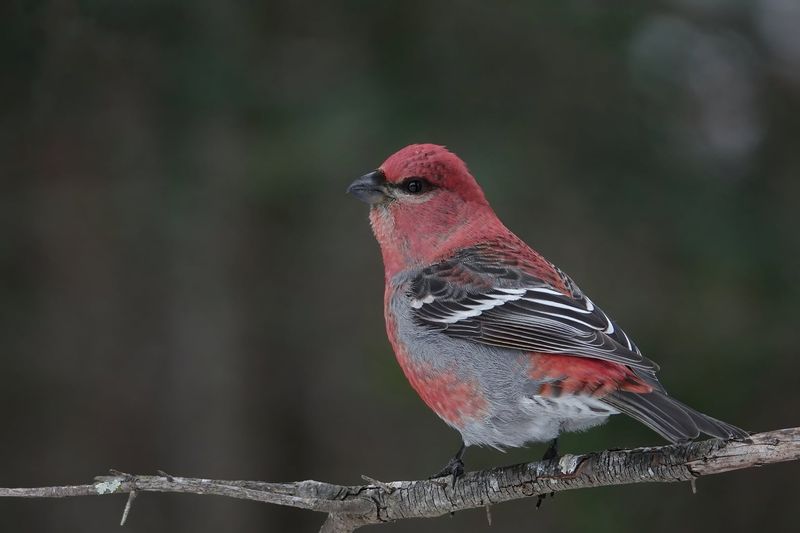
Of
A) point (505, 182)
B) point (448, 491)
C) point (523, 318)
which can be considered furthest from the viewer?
point (505, 182)

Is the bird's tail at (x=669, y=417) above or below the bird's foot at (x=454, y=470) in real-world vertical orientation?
above

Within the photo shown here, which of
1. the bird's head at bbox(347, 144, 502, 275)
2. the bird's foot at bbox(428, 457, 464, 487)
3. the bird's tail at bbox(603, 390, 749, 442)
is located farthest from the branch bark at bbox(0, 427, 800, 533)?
the bird's head at bbox(347, 144, 502, 275)

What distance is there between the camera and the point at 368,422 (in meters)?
8.64

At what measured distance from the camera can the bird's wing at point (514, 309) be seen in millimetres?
3631

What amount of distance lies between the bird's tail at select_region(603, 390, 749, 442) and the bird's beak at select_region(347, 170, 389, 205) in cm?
153

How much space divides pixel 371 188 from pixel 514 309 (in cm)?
94

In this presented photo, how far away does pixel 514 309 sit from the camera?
4.00 meters

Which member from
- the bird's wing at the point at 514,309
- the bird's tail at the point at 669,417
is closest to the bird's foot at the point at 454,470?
the bird's wing at the point at 514,309

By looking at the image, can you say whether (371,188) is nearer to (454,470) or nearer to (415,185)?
(415,185)

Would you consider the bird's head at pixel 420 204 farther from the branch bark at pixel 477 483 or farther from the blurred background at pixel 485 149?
the branch bark at pixel 477 483

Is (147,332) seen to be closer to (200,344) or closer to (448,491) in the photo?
(200,344)

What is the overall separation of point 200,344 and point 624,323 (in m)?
3.59

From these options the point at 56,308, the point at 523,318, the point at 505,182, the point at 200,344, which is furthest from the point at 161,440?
the point at 523,318

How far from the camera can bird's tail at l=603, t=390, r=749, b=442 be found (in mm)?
2973
